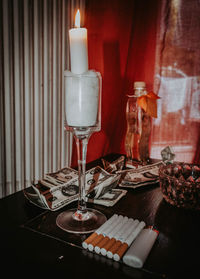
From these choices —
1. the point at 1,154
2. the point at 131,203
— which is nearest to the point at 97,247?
the point at 131,203

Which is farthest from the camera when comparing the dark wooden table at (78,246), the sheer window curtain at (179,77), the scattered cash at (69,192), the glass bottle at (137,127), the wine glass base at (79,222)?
the sheer window curtain at (179,77)

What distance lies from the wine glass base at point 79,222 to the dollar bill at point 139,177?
0.21 m

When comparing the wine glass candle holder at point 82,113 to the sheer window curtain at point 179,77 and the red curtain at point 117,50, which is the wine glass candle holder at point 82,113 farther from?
the sheer window curtain at point 179,77

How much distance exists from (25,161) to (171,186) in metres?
1.48

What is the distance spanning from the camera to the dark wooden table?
0.39 meters

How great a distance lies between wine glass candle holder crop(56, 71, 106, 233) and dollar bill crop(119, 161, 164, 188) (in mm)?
249

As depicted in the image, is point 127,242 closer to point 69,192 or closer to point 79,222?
point 79,222

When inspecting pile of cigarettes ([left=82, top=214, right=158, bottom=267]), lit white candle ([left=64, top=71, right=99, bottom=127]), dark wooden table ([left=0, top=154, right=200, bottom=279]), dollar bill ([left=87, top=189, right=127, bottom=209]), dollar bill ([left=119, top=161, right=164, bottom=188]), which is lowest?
dark wooden table ([left=0, top=154, right=200, bottom=279])

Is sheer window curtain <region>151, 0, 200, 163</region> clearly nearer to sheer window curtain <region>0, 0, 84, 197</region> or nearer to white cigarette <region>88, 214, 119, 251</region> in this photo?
sheer window curtain <region>0, 0, 84, 197</region>

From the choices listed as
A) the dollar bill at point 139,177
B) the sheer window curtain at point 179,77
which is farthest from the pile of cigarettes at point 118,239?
the sheer window curtain at point 179,77

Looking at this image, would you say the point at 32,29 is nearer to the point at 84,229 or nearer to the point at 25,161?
the point at 25,161

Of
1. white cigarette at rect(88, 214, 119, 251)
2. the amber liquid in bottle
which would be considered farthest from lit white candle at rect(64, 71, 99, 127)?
the amber liquid in bottle

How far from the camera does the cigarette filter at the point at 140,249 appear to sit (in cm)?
40

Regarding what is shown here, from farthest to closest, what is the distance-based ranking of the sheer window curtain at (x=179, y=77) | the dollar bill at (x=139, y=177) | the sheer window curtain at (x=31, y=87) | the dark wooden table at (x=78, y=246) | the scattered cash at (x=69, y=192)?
the sheer window curtain at (x=179, y=77) < the sheer window curtain at (x=31, y=87) < the dollar bill at (x=139, y=177) < the scattered cash at (x=69, y=192) < the dark wooden table at (x=78, y=246)
